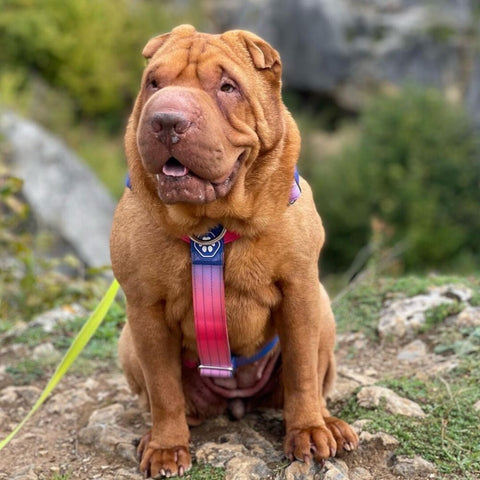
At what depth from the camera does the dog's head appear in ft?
9.39

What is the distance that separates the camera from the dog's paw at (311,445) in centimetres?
348

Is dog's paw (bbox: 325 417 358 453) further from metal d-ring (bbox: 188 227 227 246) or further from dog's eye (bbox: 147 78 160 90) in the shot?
dog's eye (bbox: 147 78 160 90)

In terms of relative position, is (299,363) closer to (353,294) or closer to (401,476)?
(401,476)

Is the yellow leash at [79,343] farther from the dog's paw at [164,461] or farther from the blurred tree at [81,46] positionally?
the blurred tree at [81,46]

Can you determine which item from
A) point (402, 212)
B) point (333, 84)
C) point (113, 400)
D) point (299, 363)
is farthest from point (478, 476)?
point (333, 84)

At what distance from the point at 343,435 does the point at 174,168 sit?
1.50m

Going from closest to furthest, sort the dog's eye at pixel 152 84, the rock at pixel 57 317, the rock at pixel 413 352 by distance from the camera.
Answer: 1. the dog's eye at pixel 152 84
2. the rock at pixel 413 352
3. the rock at pixel 57 317

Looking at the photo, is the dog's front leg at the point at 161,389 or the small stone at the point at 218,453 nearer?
the dog's front leg at the point at 161,389

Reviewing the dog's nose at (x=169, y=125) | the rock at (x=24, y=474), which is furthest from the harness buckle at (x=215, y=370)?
the dog's nose at (x=169, y=125)

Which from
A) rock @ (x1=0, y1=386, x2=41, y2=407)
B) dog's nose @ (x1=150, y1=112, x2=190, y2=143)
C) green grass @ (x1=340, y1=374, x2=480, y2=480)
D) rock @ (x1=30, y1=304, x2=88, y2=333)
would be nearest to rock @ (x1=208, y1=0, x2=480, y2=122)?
rock @ (x1=30, y1=304, x2=88, y2=333)

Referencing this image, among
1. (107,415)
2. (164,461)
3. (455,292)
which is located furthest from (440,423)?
(107,415)

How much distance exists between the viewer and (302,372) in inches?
139

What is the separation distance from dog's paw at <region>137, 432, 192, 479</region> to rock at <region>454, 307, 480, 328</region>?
6.79ft

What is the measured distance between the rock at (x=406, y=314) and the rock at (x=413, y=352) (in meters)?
0.13
